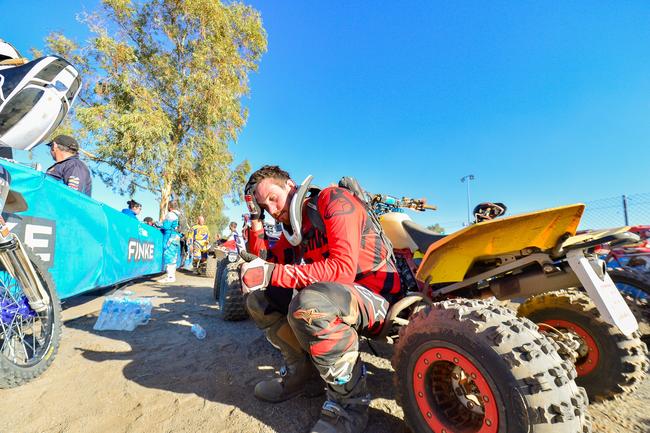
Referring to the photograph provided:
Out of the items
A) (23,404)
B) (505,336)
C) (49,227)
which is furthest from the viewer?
(49,227)

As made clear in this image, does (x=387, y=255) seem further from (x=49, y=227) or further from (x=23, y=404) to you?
(x=49, y=227)

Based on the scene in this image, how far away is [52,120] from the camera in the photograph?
2746 mm

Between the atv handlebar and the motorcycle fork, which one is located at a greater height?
the atv handlebar

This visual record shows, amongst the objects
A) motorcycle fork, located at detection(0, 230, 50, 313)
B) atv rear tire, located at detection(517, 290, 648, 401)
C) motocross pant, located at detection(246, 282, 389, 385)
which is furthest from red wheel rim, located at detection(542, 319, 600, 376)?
motorcycle fork, located at detection(0, 230, 50, 313)

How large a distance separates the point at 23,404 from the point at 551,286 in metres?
3.10

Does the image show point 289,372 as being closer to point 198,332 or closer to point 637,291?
point 198,332

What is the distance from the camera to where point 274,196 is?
1.84 metres

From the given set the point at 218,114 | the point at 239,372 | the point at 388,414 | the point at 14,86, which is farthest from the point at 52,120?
the point at 218,114

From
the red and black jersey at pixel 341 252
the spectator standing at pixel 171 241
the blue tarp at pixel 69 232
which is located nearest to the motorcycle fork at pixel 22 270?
the blue tarp at pixel 69 232

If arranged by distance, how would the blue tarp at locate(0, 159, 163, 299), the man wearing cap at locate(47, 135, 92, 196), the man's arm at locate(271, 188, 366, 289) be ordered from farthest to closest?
the man wearing cap at locate(47, 135, 92, 196) < the blue tarp at locate(0, 159, 163, 299) < the man's arm at locate(271, 188, 366, 289)

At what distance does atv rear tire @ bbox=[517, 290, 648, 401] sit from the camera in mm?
1518

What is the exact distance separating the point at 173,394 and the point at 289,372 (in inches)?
29.9

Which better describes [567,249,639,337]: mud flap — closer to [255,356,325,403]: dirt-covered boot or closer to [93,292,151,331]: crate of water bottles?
[255,356,325,403]: dirt-covered boot

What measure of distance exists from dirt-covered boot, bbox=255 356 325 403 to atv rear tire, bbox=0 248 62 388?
151 cm
